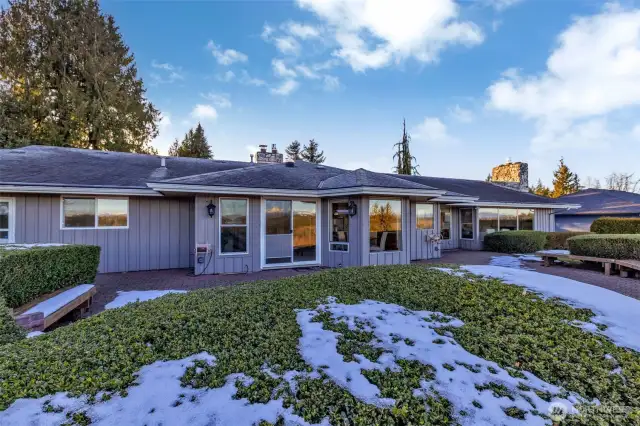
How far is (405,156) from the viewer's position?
957 inches

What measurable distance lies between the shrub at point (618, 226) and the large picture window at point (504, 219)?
2.59 m

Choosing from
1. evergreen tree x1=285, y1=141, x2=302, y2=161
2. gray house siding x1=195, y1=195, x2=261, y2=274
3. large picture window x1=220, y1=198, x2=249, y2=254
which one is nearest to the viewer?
gray house siding x1=195, y1=195, x2=261, y2=274

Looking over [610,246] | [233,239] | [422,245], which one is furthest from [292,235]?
[610,246]

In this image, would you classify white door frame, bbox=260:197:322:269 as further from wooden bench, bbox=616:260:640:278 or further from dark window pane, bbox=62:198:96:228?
wooden bench, bbox=616:260:640:278

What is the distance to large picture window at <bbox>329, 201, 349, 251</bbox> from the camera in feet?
29.7

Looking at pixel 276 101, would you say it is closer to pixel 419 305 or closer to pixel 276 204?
pixel 276 204

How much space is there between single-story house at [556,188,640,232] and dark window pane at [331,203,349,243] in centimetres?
1689

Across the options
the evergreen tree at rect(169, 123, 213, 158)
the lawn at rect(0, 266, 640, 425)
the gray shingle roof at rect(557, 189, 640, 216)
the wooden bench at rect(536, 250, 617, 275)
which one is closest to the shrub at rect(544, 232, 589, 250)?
the wooden bench at rect(536, 250, 617, 275)

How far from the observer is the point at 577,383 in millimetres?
2547

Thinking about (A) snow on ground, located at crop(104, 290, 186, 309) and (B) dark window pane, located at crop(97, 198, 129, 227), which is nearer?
(A) snow on ground, located at crop(104, 290, 186, 309)

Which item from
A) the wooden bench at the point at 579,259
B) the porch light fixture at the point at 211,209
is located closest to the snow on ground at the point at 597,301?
the wooden bench at the point at 579,259

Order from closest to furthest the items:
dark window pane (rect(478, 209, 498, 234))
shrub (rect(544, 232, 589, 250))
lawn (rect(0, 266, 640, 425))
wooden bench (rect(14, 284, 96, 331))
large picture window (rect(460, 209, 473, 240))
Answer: lawn (rect(0, 266, 640, 425)) → wooden bench (rect(14, 284, 96, 331)) → shrub (rect(544, 232, 589, 250)) → dark window pane (rect(478, 209, 498, 234)) → large picture window (rect(460, 209, 473, 240))

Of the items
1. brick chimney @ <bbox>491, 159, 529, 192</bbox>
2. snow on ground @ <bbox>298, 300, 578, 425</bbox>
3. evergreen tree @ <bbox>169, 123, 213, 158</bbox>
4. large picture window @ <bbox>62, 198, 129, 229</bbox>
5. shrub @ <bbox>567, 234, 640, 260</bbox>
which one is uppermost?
evergreen tree @ <bbox>169, 123, 213, 158</bbox>

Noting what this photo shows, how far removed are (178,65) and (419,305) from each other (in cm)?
1441
